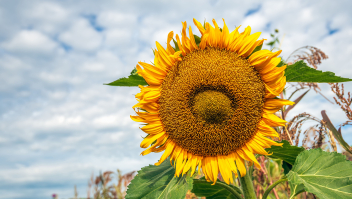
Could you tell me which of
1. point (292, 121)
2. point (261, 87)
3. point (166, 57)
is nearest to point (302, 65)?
point (261, 87)

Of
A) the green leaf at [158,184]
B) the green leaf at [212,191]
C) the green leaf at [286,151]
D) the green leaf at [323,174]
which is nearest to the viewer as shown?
the green leaf at [323,174]

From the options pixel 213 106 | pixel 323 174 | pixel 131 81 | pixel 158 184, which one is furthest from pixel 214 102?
pixel 323 174

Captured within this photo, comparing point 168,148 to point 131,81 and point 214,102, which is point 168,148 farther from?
point 131,81

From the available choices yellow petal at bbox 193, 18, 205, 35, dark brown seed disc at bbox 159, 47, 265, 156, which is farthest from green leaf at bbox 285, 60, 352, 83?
yellow petal at bbox 193, 18, 205, 35

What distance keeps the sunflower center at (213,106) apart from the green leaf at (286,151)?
67 cm

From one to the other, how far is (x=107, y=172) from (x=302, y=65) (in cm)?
553

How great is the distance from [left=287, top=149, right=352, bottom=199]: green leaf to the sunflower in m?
0.40

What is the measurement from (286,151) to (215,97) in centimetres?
91

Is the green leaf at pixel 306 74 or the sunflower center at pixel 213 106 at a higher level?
the green leaf at pixel 306 74

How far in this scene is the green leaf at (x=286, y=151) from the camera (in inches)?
95.5

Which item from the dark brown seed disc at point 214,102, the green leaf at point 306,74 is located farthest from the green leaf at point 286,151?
the green leaf at point 306,74

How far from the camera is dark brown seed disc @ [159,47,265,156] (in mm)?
2145

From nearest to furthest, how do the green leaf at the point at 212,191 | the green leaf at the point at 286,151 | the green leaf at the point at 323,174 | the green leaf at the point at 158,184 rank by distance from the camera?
the green leaf at the point at 323,174, the green leaf at the point at 158,184, the green leaf at the point at 286,151, the green leaf at the point at 212,191

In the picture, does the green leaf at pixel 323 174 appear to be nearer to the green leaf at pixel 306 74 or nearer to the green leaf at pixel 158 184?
the green leaf at pixel 306 74
